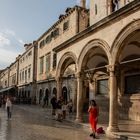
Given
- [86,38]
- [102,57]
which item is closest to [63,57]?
[102,57]

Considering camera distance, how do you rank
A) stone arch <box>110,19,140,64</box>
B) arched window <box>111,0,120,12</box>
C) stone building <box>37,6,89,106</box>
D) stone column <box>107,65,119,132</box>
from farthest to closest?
stone building <box>37,6,89,106</box> → arched window <box>111,0,120,12</box> → stone column <box>107,65,119,132</box> → stone arch <box>110,19,140,64</box>

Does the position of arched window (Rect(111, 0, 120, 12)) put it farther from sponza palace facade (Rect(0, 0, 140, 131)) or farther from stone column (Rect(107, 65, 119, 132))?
stone column (Rect(107, 65, 119, 132))

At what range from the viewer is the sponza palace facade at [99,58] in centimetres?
1430

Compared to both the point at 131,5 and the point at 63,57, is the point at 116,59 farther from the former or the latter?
the point at 63,57

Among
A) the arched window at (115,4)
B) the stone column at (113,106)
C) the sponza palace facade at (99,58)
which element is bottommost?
the stone column at (113,106)

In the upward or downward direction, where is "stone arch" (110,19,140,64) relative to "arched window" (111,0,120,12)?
downward

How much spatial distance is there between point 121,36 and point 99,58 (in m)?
7.86

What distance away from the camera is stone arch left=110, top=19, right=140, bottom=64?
42.2 ft

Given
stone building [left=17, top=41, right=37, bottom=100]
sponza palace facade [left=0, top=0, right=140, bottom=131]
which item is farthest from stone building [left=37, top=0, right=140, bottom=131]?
stone building [left=17, top=41, right=37, bottom=100]

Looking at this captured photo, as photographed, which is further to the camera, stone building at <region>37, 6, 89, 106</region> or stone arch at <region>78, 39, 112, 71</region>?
stone building at <region>37, 6, 89, 106</region>

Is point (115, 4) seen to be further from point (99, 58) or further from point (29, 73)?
point (29, 73)

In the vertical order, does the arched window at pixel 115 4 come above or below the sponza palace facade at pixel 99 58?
above

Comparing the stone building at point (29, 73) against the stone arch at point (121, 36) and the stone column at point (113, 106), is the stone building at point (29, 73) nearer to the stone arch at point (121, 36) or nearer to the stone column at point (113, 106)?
the stone column at point (113, 106)

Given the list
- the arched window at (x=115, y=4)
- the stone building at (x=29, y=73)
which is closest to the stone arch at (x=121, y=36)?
the arched window at (x=115, y=4)
